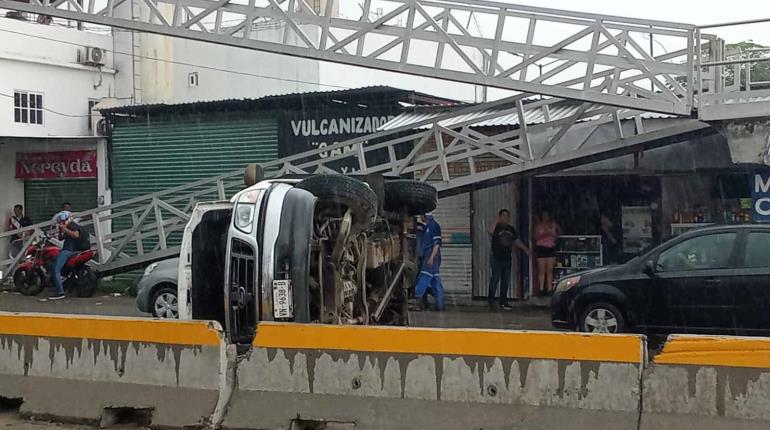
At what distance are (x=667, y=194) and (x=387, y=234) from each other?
27.2 ft

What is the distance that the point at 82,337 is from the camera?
21.5 ft

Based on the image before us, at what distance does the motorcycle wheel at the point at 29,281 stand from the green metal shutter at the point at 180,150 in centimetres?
395

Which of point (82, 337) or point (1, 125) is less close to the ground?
point (1, 125)

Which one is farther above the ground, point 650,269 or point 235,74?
point 235,74

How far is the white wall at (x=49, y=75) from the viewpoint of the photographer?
72.2 feet

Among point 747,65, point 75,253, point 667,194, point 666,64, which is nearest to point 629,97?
point 666,64

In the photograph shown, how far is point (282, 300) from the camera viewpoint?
649 centimetres

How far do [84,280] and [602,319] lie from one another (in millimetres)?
9830

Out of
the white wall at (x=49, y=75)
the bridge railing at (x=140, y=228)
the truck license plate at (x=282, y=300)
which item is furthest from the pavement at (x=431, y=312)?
the truck license plate at (x=282, y=300)

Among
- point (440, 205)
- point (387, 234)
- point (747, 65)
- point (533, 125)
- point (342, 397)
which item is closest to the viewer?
point (342, 397)

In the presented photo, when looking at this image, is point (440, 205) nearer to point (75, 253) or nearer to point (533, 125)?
point (533, 125)

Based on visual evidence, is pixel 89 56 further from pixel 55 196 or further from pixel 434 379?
pixel 434 379

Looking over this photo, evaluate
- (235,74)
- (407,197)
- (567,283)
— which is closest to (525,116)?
(567,283)

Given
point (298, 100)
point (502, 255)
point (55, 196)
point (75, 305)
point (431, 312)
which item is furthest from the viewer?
point (55, 196)
